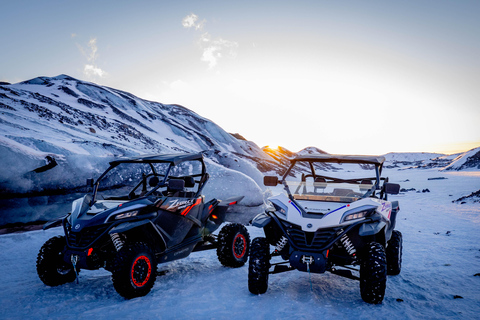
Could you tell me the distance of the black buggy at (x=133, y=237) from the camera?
14.5 ft

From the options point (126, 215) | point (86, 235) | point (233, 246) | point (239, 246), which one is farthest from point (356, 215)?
point (86, 235)

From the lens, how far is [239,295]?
Answer: 15.0 feet

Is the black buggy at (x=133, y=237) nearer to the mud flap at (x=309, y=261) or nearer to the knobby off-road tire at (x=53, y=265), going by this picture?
the knobby off-road tire at (x=53, y=265)

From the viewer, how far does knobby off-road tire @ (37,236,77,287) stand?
4812mm

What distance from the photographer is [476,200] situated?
1483 centimetres

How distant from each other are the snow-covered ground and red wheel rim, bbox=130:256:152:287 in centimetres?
24

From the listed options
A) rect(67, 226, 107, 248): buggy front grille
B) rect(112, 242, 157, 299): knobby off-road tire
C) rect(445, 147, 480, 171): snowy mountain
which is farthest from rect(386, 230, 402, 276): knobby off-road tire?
rect(445, 147, 480, 171): snowy mountain

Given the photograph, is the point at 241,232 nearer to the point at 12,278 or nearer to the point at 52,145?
the point at 12,278

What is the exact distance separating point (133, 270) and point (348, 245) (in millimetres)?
3027

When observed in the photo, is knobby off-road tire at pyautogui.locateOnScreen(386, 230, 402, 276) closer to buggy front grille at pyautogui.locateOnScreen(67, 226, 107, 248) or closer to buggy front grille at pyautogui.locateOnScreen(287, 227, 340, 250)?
buggy front grille at pyautogui.locateOnScreen(287, 227, 340, 250)

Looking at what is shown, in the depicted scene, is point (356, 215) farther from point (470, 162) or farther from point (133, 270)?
point (470, 162)

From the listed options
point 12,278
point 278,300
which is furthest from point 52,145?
point 278,300

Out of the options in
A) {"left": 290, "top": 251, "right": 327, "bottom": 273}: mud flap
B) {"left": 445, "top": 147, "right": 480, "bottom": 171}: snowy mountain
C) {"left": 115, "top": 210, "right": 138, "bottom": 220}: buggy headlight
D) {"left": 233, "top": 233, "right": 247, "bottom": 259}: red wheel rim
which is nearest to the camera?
{"left": 290, "top": 251, "right": 327, "bottom": 273}: mud flap

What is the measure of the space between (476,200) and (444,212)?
9.43 ft
